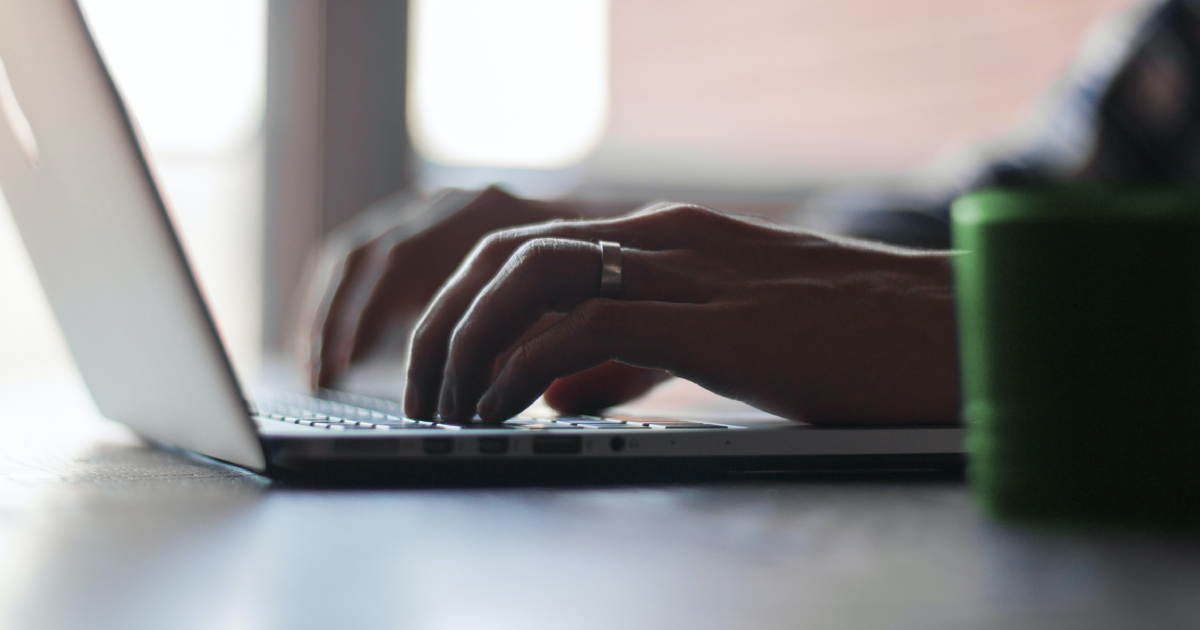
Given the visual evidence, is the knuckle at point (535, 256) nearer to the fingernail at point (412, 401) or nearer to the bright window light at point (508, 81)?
the fingernail at point (412, 401)

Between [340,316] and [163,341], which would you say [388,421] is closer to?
[163,341]

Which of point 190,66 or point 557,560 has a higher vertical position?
point 190,66

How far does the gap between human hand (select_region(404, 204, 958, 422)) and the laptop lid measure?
0.14 meters

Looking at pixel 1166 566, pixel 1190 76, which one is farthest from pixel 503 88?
pixel 1166 566

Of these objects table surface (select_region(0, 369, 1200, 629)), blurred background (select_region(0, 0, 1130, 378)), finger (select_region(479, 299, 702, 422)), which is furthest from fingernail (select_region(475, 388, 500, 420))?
blurred background (select_region(0, 0, 1130, 378))

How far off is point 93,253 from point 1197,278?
0.46 meters

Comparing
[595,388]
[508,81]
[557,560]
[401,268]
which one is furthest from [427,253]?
[508,81]

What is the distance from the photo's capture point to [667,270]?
0.54 m

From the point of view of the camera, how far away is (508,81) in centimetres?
263

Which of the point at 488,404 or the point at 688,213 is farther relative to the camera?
the point at 688,213

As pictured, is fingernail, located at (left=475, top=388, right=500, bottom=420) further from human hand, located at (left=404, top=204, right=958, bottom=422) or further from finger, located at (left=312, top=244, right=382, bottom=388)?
finger, located at (left=312, top=244, right=382, bottom=388)

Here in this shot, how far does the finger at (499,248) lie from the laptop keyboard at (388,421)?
0.09 ft

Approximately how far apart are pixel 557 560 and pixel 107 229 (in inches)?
10.5

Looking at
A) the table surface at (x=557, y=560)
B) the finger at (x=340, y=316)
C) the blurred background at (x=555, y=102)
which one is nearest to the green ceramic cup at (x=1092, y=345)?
the table surface at (x=557, y=560)
